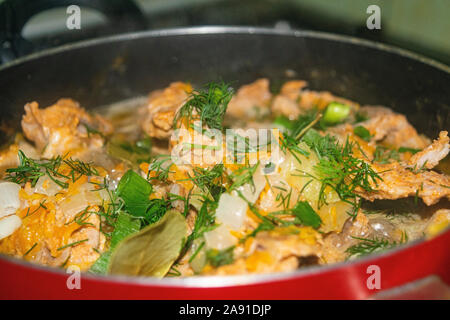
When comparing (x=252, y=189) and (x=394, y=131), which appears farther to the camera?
(x=394, y=131)

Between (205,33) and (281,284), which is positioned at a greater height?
(205,33)

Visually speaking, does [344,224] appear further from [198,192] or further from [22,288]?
[22,288]

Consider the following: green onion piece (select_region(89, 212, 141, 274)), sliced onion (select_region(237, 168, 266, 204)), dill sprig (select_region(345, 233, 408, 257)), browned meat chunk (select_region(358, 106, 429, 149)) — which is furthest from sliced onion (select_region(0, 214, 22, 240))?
browned meat chunk (select_region(358, 106, 429, 149))

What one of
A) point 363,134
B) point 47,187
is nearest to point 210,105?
point 47,187

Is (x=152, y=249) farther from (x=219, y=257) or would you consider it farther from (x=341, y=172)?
(x=341, y=172)

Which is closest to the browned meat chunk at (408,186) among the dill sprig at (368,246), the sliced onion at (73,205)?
the dill sprig at (368,246)

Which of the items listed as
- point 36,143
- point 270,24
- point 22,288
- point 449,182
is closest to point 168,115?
point 36,143
